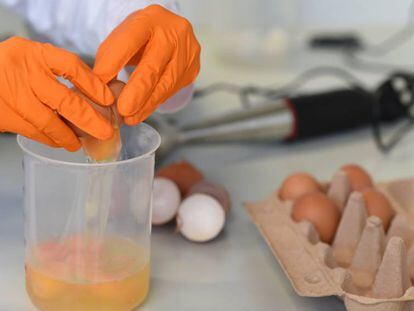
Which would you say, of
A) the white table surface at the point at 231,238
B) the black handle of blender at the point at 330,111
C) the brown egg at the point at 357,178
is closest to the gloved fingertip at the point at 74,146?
the white table surface at the point at 231,238

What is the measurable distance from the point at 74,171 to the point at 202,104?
767 millimetres

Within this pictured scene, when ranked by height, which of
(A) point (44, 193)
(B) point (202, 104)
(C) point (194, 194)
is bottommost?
(B) point (202, 104)

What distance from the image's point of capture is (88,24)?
1.25 m

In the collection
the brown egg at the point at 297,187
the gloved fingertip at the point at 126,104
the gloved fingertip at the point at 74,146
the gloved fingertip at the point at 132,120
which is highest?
the gloved fingertip at the point at 126,104

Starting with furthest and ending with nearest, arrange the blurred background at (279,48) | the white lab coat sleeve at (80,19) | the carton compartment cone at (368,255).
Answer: the blurred background at (279,48) < the white lab coat sleeve at (80,19) < the carton compartment cone at (368,255)

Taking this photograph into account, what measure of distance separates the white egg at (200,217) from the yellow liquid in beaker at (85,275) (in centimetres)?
18

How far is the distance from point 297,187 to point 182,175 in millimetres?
184

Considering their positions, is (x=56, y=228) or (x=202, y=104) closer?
(x=56, y=228)

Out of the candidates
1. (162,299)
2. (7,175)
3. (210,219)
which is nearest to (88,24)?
(7,175)

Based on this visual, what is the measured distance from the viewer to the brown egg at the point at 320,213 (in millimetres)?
1018

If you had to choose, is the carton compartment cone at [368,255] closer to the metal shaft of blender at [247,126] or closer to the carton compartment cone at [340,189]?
the carton compartment cone at [340,189]

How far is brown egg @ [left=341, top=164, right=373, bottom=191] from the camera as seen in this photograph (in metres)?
1.11

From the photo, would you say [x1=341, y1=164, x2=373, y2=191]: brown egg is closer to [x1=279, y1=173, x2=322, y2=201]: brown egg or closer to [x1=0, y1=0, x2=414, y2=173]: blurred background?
[x1=279, y1=173, x2=322, y2=201]: brown egg

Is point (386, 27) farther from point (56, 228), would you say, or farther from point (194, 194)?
point (56, 228)
